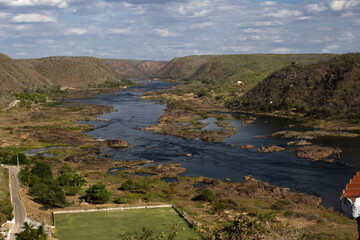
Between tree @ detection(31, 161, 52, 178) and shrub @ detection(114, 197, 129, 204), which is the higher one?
tree @ detection(31, 161, 52, 178)

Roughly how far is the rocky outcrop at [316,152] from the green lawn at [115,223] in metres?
29.8

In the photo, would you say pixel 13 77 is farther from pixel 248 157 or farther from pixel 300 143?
pixel 300 143

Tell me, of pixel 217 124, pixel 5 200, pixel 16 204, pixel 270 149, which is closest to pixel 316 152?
pixel 270 149

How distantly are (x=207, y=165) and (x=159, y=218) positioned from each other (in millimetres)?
21935

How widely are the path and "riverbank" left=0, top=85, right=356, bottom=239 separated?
91cm

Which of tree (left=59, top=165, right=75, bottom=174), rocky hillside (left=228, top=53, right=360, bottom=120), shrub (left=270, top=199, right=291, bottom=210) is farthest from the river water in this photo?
rocky hillside (left=228, top=53, right=360, bottom=120)

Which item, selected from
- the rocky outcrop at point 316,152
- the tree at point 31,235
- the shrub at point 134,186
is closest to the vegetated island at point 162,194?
the shrub at point 134,186

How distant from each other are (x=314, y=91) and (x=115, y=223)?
289ft

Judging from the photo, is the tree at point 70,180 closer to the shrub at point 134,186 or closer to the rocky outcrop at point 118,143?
the shrub at point 134,186

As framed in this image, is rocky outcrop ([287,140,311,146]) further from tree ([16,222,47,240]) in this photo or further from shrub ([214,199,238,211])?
tree ([16,222,47,240])

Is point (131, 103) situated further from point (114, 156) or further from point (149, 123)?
point (114, 156)

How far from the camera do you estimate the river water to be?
4937cm

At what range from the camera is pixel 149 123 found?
93688 millimetres

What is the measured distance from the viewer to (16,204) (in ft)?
118
